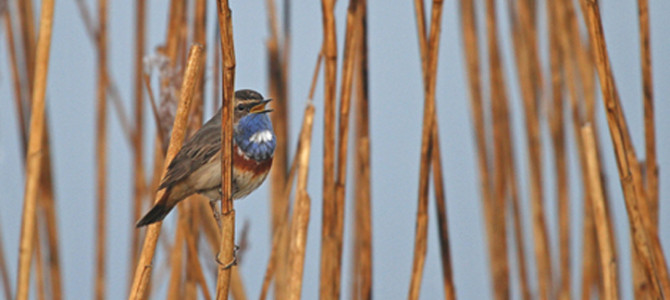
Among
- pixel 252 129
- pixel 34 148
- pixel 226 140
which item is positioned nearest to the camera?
pixel 226 140

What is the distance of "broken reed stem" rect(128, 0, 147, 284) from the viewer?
1839 mm

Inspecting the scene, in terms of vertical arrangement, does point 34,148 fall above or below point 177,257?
above

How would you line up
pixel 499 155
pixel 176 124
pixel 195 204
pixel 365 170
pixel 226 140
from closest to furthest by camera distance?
1. pixel 226 140
2. pixel 176 124
3. pixel 365 170
4. pixel 195 204
5. pixel 499 155

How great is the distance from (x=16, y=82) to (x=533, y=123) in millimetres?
1185

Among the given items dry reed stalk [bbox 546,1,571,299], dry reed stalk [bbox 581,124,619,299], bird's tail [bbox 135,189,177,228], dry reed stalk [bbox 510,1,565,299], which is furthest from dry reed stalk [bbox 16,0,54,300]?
dry reed stalk [bbox 546,1,571,299]

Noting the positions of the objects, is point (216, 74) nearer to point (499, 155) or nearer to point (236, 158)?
point (236, 158)

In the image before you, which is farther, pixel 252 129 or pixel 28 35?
pixel 28 35

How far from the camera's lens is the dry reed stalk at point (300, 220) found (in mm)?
1366

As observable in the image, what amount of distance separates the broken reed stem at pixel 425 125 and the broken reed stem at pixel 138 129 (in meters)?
0.69

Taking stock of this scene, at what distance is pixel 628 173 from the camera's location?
1.26m

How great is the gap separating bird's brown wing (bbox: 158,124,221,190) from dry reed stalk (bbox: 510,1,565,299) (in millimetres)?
829

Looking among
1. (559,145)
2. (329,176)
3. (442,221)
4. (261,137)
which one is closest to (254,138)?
(261,137)

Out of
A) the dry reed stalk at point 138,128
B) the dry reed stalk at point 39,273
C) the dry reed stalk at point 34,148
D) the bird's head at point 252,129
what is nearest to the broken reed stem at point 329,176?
the bird's head at point 252,129

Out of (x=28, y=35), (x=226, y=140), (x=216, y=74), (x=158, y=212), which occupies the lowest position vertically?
(x=158, y=212)
